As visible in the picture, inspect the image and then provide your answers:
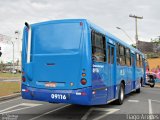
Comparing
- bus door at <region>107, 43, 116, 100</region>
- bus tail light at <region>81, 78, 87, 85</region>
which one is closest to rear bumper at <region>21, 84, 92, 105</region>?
bus tail light at <region>81, 78, 87, 85</region>

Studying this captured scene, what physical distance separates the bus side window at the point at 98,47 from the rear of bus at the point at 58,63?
0.43 metres

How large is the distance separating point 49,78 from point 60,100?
2.78 ft

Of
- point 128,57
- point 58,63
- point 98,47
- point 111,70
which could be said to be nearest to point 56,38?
point 58,63

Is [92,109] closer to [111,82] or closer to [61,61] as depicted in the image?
[111,82]

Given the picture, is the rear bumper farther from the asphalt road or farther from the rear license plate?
the asphalt road

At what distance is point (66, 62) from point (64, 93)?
0.99m

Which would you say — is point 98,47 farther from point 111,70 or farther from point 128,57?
point 128,57

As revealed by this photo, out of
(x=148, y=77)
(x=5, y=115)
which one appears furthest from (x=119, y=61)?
(x=148, y=77)

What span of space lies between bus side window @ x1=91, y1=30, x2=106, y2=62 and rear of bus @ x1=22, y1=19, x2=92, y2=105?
0.43 metres

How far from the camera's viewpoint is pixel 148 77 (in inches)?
1141

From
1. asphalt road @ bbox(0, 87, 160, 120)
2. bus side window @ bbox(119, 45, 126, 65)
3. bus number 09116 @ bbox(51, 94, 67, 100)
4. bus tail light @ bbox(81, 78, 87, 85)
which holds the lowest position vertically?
asphalt road @ bbox(0, 87, 160, 120)

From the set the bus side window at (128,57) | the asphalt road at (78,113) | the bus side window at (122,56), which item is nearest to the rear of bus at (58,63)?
the asphalt road at (78,113)

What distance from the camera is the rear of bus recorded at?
974 centimetres

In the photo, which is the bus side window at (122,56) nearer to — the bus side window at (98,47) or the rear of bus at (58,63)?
the bus side window at (98,47)
